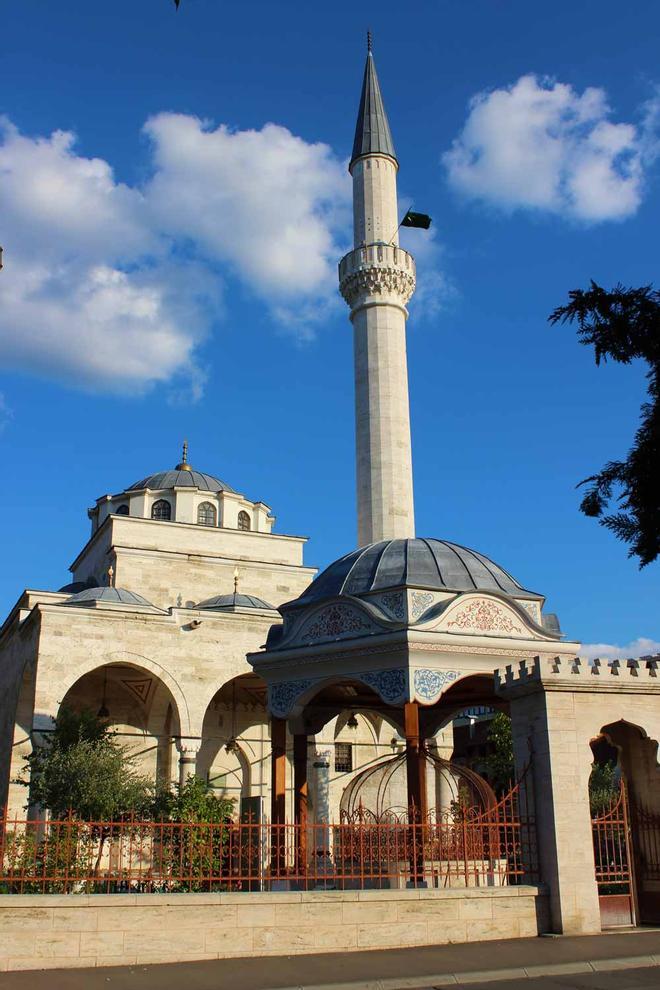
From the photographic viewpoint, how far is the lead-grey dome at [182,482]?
28958mm

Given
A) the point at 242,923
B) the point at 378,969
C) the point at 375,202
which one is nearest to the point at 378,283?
the point at 375,202

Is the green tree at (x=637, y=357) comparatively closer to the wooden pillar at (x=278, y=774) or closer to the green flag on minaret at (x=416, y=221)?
the wooden pillar at (x=278, y=774)

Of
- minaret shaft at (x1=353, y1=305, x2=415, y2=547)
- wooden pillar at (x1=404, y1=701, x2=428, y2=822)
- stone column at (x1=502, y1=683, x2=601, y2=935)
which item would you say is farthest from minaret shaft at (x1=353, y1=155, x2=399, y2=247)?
stone column at (x1=502, y1=683, x2=601, y2=935)

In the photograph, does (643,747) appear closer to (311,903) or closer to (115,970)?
(311,903)

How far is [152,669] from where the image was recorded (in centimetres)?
1953

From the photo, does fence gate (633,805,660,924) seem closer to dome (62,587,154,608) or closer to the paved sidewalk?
the paved sidewalk

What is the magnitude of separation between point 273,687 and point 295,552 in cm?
1530

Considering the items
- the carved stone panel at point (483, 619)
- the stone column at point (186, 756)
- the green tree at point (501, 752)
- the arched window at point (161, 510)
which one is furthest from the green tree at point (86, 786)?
the arched window at point (161, 510)

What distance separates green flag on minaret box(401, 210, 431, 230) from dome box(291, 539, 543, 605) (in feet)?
52.7

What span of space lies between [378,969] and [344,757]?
1675cm

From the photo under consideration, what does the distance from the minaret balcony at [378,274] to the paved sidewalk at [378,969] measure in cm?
1938

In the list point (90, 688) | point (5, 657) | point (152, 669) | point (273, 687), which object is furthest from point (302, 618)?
point (5, 657)

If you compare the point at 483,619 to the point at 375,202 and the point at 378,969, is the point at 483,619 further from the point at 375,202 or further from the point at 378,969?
the point at 375,202

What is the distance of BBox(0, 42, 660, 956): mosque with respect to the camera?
9.93 meters
